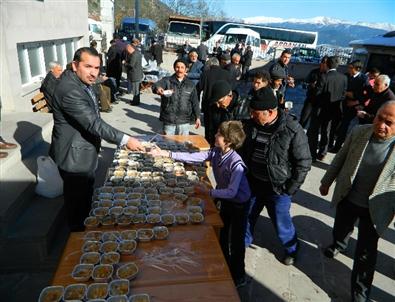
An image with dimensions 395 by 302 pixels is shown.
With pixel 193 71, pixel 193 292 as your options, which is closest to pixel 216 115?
pixel 193 292

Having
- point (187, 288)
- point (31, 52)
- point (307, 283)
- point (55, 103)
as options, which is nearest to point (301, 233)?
point (307, 283)

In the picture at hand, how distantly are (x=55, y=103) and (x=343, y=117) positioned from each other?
596cm

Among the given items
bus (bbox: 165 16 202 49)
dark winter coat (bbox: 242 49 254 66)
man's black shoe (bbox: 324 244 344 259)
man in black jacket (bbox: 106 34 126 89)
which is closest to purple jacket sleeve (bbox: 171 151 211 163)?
man's black shoe (bbox: 324 244 344 259)

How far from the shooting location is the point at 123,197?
9.53 ft

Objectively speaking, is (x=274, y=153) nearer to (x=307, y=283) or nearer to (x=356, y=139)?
(x=356, y=139)

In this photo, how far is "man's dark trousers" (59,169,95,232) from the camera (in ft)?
10.5

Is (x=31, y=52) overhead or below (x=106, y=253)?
overhead

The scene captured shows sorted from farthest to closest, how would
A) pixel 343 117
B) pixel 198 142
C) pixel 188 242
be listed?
pixel 343 117, pixel 198 142, pixel 188 242

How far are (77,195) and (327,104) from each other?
5.09 metres

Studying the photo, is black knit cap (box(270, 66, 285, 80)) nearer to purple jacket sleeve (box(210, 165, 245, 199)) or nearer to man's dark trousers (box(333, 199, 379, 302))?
man's dark trousers (box(333, 199, 379, 302))

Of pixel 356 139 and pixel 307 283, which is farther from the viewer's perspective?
pixel 307 283

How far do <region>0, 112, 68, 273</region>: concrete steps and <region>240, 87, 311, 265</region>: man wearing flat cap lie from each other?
239 centimetres

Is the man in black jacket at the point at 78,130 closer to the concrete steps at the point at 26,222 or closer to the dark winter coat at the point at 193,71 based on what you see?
the concrete steps at the point at 26,222

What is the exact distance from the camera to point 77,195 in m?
3.28
